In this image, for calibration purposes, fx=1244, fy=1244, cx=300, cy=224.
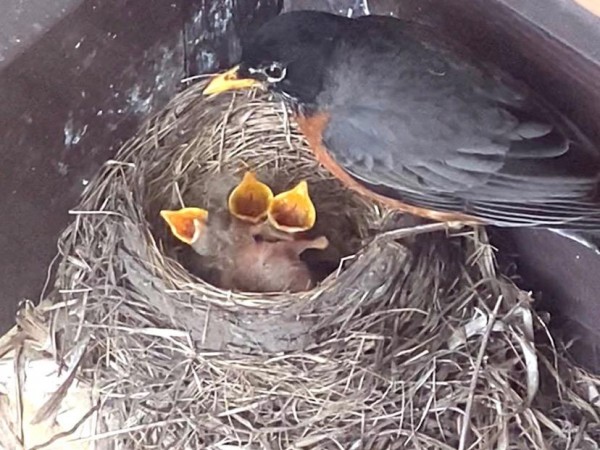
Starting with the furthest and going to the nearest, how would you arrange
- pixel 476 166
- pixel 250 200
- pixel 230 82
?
1. pixel 250 200
2. pixel 230 82
3. pixel 476 166

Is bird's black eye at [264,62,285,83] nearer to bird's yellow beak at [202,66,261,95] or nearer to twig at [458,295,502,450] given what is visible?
bird's yellow beak at [202,66,261,95]

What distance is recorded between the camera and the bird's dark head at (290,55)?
195 cm

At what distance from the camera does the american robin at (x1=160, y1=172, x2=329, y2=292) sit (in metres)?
2.09

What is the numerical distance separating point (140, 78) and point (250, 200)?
30 cm

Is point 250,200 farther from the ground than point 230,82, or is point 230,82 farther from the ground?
point 230,82

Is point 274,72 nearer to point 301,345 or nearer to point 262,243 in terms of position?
point 262,243

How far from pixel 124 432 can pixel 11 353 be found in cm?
31

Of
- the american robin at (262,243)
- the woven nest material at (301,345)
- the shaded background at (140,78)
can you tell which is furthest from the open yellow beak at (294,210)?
the shaded background at (140,78)

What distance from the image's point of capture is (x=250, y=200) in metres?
2.13

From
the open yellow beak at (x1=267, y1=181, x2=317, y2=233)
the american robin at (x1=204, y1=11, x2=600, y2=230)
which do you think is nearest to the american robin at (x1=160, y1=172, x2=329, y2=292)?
the open yellow beak at (x1=267, y1=181, x2=317, y2=233)

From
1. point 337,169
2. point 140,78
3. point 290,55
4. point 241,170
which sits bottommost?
point 241,170

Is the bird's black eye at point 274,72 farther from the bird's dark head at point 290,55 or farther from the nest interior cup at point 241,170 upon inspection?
the nest interior cup at point 241,170

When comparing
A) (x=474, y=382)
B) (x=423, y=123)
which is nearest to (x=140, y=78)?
(x=423, y=123)

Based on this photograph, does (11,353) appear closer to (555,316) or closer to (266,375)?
(266,375)
